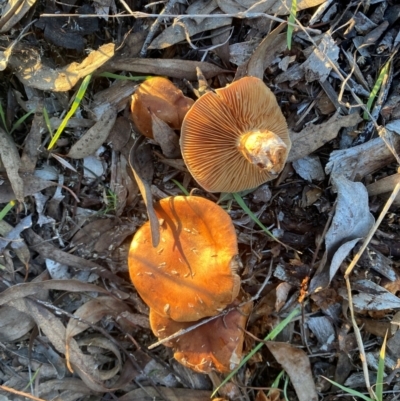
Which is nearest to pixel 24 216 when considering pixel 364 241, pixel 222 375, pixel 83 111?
pixel 83 111

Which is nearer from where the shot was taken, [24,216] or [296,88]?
[296,88]

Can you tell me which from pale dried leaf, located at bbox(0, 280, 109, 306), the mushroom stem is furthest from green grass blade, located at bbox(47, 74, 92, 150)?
the mushroom stem

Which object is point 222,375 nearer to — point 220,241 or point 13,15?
point 220,241

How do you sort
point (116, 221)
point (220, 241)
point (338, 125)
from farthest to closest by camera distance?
point (116, 221), point (338, 125), point (220, 241)

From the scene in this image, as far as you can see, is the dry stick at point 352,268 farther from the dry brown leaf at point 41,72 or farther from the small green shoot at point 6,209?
the small green shoot at point 6,209

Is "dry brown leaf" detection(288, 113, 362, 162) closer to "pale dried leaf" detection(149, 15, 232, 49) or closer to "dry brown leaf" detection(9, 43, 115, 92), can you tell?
"pale dried leaf" detection(149, 15, 232, 49)

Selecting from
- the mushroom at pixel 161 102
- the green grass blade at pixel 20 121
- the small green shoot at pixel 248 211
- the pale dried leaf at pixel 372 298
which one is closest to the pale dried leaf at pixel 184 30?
the mushroom at pixel 161 102

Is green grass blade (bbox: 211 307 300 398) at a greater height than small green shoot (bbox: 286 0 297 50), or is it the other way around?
small green shoot (bbox: 286 0 297 50)
